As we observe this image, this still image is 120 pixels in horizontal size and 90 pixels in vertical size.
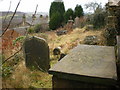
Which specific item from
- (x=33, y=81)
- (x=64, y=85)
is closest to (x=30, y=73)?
(x=33, y=81)

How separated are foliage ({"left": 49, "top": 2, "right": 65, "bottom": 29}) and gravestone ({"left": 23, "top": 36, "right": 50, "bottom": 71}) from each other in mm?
10575

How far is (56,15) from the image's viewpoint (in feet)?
50.3

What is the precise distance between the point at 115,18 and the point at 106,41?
903mm

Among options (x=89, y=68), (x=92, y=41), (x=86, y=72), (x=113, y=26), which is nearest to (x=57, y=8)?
(x=92, y=41)

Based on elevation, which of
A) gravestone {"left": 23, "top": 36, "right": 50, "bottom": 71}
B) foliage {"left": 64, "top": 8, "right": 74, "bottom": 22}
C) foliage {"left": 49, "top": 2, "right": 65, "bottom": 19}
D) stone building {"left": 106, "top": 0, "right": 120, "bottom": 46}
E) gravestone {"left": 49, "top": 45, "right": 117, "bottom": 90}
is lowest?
gravestone {"left": 23, "top": 36, "right": 50, "bottom": 71}

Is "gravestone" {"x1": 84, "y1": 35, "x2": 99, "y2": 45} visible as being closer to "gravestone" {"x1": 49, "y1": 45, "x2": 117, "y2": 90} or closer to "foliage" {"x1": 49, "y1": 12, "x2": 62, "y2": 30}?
"gravestone" {"x1": 49, "y1": 45, "x2": 117, "y2": 90}

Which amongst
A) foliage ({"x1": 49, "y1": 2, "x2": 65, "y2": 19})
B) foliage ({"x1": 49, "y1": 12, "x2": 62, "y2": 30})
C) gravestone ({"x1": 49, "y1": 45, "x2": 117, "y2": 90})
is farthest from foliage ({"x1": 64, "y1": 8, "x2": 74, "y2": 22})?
gravestone ({"x1": 49, "y1": 45, "x2": 117, "y2": 90})

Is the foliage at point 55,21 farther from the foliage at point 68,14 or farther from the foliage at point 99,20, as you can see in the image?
the foliage at point 99,20

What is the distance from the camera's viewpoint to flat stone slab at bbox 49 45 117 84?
1663mm

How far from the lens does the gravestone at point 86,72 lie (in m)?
1.63

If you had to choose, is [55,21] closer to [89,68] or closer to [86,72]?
[89,68]

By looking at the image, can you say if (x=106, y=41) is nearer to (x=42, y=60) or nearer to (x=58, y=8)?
(x=42, y=60)

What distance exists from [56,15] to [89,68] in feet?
45.3

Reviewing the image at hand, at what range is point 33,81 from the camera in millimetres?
4102
